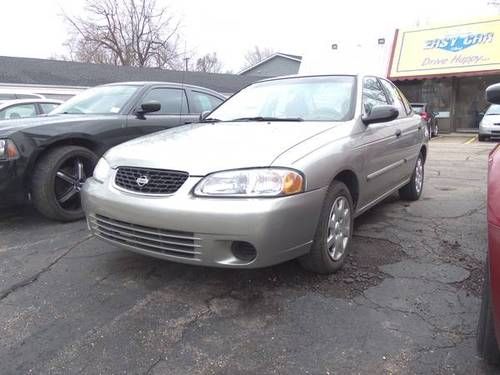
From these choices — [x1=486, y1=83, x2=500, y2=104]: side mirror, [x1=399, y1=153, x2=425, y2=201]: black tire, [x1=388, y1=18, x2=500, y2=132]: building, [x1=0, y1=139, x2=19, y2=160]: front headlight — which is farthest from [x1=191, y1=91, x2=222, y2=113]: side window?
[x1=388, y1=18, x2=500, y2=132]: building

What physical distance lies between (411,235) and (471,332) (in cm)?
183

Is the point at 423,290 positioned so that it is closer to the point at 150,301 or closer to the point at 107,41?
the point at 150,301

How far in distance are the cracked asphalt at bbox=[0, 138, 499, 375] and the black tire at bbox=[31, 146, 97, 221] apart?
478 millimetres

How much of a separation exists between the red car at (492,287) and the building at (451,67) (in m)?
18.5

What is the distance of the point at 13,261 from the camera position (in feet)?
12.9

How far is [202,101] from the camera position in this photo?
6.73 metres

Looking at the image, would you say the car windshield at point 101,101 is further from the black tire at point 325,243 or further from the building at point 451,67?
the building at point 451,67

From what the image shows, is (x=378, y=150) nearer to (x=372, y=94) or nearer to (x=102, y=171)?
(x=372, y=94)

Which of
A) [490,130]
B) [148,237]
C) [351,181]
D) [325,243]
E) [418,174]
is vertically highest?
[351,181]

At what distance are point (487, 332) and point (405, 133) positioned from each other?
3.11m

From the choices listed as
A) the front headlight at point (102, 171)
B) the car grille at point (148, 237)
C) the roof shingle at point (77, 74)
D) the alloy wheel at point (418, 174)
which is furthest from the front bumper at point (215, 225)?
the roof shingle at point (77, 74)

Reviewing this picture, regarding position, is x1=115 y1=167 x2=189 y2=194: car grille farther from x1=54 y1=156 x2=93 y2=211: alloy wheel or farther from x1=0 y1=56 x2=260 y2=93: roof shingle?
x1=0 y1=56 x2=260 y2=93: roof shingle

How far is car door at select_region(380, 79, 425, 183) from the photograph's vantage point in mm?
4922

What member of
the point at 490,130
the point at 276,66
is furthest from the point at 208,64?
the point at 490,130
